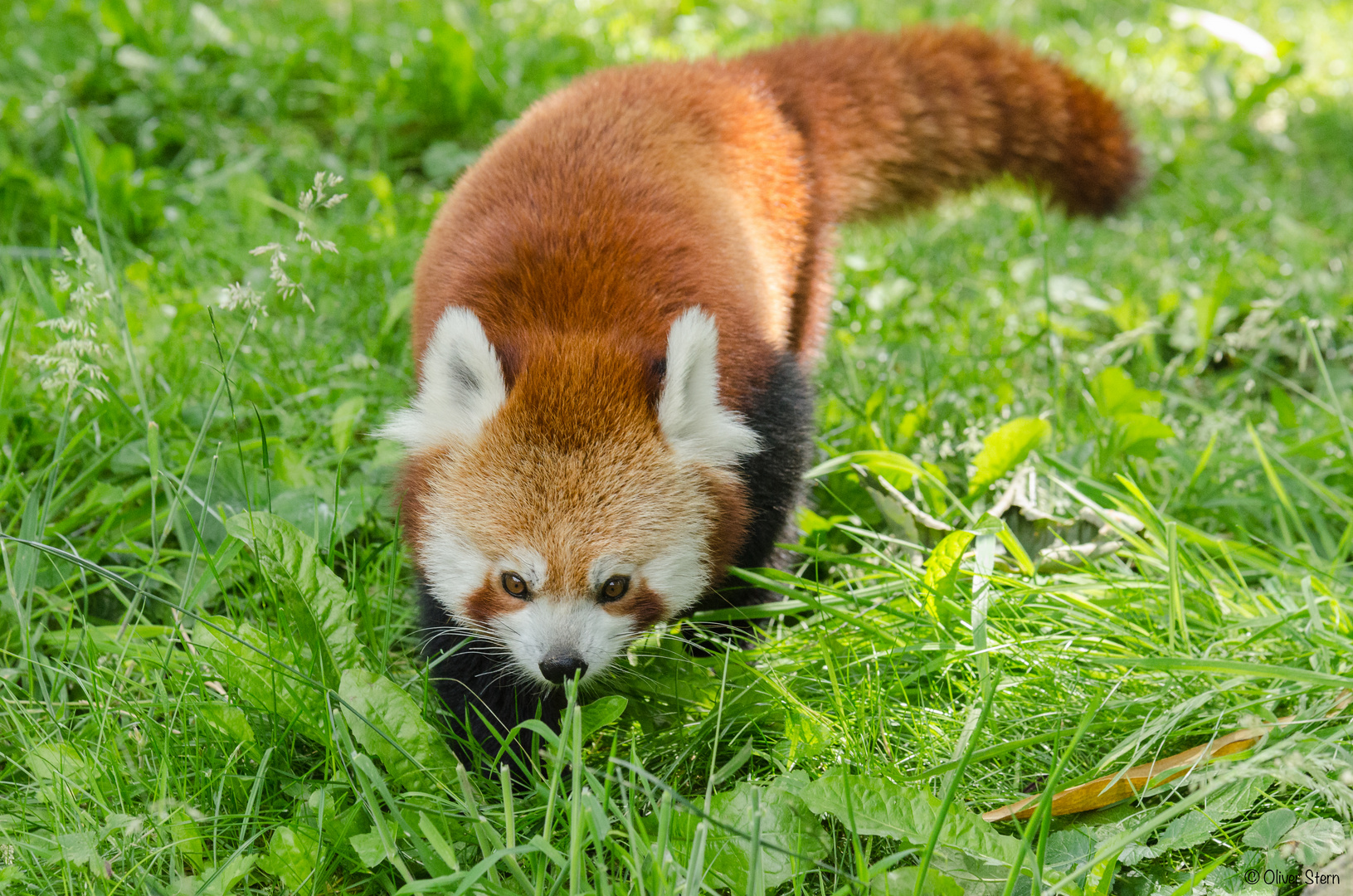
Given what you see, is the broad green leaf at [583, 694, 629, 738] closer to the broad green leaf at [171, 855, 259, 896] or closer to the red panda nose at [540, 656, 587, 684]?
the red panda nose at [540, 656, 587, 684]

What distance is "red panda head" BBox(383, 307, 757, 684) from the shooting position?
2396 mm

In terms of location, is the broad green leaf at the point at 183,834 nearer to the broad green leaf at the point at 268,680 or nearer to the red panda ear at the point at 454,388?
the broad green leaf at the point at 268,680

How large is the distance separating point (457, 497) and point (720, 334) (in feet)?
2.64

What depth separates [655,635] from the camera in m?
2.62

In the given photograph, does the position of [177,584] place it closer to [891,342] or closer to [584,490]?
[584,490]

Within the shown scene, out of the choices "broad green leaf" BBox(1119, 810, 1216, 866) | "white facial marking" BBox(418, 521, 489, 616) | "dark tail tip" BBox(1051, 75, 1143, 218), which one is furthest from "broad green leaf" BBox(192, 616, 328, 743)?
"dark tail tip" BBox(1051, 75, 1143, 218)

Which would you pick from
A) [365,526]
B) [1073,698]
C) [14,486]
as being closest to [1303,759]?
[1073,698]

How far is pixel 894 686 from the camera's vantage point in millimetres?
2521

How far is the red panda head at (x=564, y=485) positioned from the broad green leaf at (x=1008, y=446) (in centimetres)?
93

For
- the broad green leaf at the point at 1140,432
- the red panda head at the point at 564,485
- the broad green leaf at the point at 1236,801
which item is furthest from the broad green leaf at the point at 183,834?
the broad green leaf at the point at 1140,432

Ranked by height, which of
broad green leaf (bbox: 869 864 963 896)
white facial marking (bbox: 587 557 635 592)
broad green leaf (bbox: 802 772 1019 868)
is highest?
white facial marking (bbox: 587 557 635 592)

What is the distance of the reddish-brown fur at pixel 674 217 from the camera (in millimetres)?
2467

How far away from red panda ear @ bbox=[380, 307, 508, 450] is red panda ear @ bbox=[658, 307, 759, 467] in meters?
0.40

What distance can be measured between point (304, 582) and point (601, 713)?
776 millimetres
